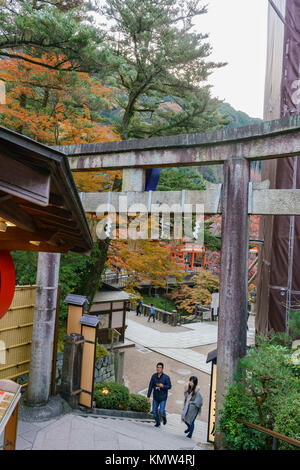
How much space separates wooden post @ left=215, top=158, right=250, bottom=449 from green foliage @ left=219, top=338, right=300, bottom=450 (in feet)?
0.78

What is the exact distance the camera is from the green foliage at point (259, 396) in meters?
4.52

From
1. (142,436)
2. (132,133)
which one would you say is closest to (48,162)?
(142,436)

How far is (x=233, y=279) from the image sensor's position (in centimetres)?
538

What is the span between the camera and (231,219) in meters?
5.47

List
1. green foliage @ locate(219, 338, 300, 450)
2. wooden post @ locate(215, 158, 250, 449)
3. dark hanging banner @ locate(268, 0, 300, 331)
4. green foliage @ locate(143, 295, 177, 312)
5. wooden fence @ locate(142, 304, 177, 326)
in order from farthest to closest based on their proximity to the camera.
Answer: green foliage @ locate(143, 295, 177, 312)
wooden fence @ locate(142, 304, 177, 326)
dark hanging banner @ locate(268, 0, 300, 331)
wooden post @ locate(215, 158, 250, 449)
green foliage @ locate(219, 338, 300, 450)

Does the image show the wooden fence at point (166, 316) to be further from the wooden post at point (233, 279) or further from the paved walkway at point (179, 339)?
the wooden post at point (233, 279)

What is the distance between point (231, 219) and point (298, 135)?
165 centimetres

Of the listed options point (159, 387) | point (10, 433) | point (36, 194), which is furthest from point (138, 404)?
point (36, 194)

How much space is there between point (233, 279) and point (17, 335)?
4.99 m

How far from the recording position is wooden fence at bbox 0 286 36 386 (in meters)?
6.91

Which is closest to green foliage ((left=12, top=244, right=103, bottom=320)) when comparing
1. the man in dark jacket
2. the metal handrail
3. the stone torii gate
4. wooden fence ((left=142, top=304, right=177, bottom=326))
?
the man in dark jacket

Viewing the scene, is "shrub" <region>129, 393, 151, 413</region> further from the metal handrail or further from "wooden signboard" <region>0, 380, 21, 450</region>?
"wooden signboard" <region>0, 380, 21, 450</region>

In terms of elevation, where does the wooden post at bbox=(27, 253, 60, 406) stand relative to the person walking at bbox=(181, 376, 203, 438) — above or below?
above

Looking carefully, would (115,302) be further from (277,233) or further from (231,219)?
(231,219)
